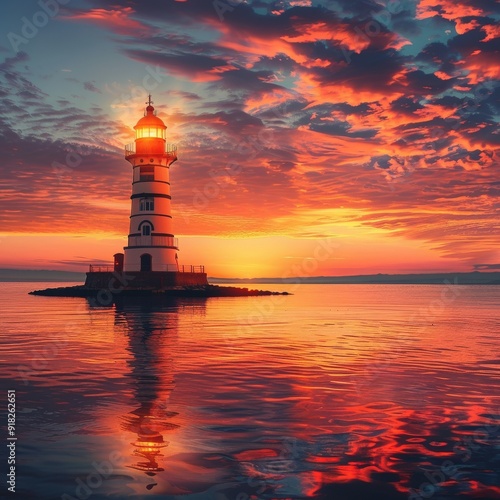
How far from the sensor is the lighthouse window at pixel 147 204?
61438mm

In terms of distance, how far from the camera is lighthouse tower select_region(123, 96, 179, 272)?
61.4 metres

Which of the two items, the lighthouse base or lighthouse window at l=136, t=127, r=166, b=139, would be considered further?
the lighthouse base

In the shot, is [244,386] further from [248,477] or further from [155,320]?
[155,320]

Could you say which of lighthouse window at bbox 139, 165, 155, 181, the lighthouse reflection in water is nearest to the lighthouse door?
lighthouse window at bbox 139, 165, 155, 181

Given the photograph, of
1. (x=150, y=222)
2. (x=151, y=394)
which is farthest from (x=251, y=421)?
(x=150, y=222)

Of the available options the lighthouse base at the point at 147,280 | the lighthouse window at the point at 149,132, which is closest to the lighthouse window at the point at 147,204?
the lighthouse window at the point at 149,132

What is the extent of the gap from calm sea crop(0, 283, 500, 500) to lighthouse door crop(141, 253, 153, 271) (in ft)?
126

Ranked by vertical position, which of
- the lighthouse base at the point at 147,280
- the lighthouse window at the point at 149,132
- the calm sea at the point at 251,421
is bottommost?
the calm sea at the point at 251,421

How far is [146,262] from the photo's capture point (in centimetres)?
6297

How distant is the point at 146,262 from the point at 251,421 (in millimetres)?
52640

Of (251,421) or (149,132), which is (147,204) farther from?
(251,421)

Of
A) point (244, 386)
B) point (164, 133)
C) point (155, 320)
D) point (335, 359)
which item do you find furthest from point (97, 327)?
point (164, 133)

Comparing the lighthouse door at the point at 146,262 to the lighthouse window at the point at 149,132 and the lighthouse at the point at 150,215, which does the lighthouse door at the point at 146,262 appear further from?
the lighthouse window at the point at 149,132

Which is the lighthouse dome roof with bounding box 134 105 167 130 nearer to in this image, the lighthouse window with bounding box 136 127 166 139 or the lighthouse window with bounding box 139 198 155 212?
the lighthouse window with bounding box 136 127 166 139
